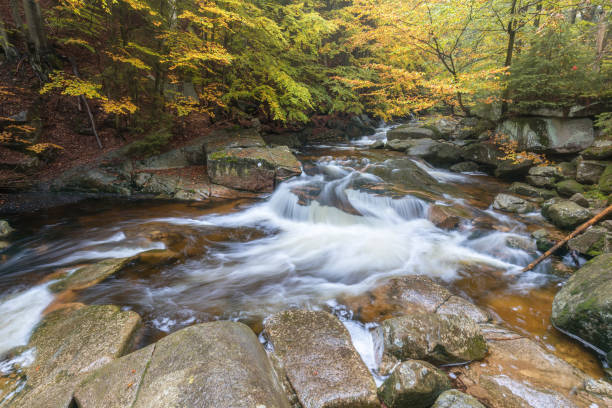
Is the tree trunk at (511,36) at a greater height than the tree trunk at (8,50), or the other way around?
the tree trunk at (8,50)

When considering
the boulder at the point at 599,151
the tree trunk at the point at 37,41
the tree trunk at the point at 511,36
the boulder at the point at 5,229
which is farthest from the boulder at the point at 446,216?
the tree trunk at the point at 37,41

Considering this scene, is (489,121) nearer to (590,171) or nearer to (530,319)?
(590,171)

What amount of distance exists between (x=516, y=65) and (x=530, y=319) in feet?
25.3

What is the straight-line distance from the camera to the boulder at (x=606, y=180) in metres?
6.06

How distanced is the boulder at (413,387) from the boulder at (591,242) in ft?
15.0

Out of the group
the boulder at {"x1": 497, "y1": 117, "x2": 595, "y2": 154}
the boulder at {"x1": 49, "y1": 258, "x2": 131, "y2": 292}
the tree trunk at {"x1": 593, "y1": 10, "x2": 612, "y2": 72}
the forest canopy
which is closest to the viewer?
the boulder at {"x1": 49, "y1": 258, "x2": 131, "y2": 292}

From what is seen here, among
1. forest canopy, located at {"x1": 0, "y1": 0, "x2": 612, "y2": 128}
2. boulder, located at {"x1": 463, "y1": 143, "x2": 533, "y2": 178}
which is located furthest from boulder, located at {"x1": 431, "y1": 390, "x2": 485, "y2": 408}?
boulder, located at {"x1": 463, "y1": 143, "x2": 533, "y2": 178}

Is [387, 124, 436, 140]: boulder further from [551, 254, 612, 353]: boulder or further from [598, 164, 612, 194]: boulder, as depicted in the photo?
[551, 254, 612, 353]: boulder

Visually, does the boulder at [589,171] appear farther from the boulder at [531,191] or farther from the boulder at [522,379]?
the boulder at [522,379]

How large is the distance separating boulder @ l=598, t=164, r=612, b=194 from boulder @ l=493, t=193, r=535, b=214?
1.33 meters

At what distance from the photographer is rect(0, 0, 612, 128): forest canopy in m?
7.20

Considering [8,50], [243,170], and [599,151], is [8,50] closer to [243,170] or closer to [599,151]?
[243,170]

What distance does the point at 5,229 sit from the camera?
18.5 ft

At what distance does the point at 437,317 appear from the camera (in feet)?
9.70
